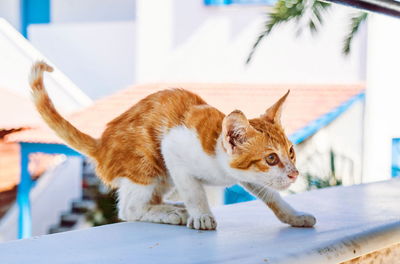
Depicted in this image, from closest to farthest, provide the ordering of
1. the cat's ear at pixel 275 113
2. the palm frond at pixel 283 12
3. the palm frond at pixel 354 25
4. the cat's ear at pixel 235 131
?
A: the cat's ear at pixel 235 131 < the cat's ear at pixel 275 113 < the palm frond at pixel 283 12 < the palm frond at pixel 354 25

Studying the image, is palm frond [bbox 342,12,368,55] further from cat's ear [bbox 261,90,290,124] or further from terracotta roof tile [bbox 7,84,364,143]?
cat's ear [bbox 261,90,290,124]

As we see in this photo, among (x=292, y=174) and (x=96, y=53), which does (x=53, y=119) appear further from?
(x=96, y=53)

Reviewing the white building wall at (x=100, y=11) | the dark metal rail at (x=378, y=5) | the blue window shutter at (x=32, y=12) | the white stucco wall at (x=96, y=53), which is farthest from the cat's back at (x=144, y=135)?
the white building wall at (x=100, y=11)

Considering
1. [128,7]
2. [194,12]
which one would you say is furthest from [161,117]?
[128,7]

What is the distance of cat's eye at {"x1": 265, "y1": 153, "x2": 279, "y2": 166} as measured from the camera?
0.78m

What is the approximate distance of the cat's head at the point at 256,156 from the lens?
0.77 meters

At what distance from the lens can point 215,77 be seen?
4473 mm

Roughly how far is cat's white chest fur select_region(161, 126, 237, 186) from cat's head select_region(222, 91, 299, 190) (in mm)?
37

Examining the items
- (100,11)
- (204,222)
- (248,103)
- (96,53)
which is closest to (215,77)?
(248,103)

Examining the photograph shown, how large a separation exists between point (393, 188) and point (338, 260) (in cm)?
59

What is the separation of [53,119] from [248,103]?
2.86m

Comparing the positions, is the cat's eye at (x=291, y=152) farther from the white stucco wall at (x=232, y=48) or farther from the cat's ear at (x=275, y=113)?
the white stucco wall at (x=232, y=48)

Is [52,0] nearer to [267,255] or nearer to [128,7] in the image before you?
[128,7]

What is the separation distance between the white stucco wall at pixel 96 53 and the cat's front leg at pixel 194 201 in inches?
123
